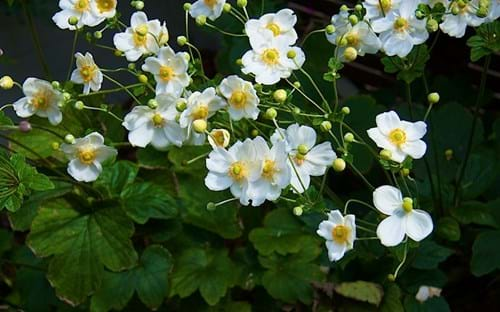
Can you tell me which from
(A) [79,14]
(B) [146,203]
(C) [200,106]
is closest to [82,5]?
(A) [79,14]

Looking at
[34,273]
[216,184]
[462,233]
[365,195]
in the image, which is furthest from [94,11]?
[462,233]

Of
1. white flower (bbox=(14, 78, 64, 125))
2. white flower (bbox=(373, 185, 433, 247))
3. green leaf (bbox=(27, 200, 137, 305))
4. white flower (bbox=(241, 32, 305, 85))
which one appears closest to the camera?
white flower (bbox=(373, 185, 433, 247))

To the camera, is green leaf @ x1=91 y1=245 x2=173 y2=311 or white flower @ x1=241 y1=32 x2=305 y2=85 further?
green leaf @ x1=91 y1=245 x2=173 y2=311

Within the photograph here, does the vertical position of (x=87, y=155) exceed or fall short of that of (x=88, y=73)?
it falls short

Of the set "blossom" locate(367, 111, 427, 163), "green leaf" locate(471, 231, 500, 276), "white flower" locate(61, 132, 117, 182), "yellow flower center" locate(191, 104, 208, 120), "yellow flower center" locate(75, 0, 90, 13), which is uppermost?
"yellow flower center" locate(75, 0, 90, 13)

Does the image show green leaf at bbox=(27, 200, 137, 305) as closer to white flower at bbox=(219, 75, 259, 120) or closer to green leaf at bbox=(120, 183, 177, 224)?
green leaf at bbox=(120, 183, 177, 224)

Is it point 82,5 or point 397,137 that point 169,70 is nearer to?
point 82,5

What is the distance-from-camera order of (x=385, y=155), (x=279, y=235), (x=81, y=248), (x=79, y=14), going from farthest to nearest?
(x=279, y=235)
(x=81, y=248)
(x=79, y=14)
(x=385, y=155)

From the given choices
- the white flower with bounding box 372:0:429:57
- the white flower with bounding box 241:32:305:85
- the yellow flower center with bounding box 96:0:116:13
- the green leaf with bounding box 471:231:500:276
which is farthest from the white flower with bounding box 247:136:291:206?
the green leaf with bounding box 471:231:500:276
